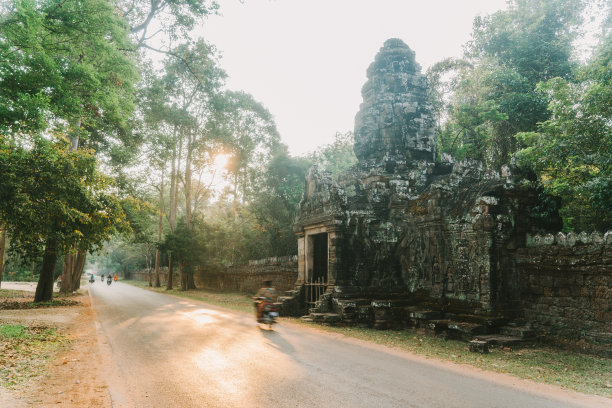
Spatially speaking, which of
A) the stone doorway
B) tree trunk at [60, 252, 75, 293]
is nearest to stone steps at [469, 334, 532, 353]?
the stone doorway

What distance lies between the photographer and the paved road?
14.7 ft

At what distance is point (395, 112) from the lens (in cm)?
1441

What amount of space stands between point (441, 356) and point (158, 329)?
6.88 metres

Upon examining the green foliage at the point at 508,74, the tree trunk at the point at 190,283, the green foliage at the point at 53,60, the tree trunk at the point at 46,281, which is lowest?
the tree trunk at the point at 190,283

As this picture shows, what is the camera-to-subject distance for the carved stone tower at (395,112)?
46.5 feet

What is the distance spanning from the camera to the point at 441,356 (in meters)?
7.09

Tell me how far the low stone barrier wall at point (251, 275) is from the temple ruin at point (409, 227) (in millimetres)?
4177

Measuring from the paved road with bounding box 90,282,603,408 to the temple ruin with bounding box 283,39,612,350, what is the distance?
2719mm

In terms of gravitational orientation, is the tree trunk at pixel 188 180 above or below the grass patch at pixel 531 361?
above

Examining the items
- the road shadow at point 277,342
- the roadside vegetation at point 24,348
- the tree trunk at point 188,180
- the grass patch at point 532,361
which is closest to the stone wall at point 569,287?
the grass patch at point 532,361

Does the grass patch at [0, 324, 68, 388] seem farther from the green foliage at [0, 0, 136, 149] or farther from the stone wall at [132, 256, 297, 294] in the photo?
the stone wall at [132, 256, 297, 294]

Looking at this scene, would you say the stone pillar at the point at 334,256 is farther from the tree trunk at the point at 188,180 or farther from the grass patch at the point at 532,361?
the tree trunk at the point at 188,180

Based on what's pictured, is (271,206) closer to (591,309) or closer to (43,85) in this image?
(43,85)

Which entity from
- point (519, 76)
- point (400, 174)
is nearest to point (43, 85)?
point (400, 174)
